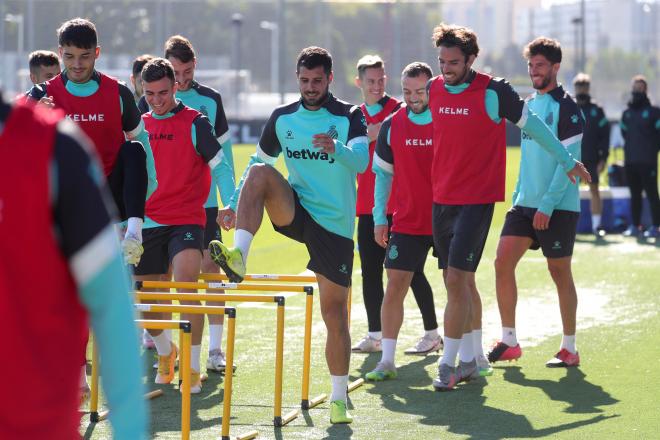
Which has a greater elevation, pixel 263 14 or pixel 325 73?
pixel 263 14

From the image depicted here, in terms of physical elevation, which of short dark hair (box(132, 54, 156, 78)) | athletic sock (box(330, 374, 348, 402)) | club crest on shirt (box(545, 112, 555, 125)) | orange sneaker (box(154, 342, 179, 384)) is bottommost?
orange sneaker (box(154, 342, 179, 384))

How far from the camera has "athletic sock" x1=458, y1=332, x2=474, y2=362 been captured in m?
7.88

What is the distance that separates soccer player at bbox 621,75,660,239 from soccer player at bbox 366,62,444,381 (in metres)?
9.32

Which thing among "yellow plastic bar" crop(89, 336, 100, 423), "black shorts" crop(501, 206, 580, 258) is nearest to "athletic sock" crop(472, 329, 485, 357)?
"black shorts" crop(501, 206, 580, 258)

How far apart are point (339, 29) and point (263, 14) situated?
9532 mm

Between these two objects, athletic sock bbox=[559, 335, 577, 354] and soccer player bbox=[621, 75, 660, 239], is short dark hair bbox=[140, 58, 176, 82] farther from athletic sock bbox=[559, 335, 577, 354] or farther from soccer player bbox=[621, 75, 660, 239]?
soccer player bbox=[621, 75, 660, 239]

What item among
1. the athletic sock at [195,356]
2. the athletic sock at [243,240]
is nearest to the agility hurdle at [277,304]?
the athletic sock at [243,240]

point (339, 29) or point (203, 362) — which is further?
point (339, 29)

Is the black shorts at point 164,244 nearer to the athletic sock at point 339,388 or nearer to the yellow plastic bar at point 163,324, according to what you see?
the athletic sock at point 339,388

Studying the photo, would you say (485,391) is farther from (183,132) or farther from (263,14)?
(263,14)

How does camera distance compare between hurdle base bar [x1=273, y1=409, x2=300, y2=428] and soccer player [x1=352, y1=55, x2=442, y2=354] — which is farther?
soccer player [x1=352, y1=55, x2=442, y2=354]

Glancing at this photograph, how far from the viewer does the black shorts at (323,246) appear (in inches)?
267

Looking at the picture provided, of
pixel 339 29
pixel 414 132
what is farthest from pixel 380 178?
pixel 339 29

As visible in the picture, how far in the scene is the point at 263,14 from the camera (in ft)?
255
